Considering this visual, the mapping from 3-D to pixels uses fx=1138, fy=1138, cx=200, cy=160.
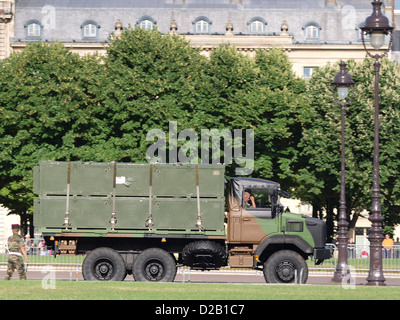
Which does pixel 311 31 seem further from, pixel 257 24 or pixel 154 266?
pixel 154 266

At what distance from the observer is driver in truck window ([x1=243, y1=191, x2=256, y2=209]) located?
35.4 metres

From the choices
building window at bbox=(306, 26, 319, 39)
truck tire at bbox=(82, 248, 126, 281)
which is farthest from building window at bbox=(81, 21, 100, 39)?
truck tire at bbox=(82, 248, 126, 281)

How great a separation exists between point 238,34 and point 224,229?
63433mm

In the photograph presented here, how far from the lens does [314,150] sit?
6250 centimetres

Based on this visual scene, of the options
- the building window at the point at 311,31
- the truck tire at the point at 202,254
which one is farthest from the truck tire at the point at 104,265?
the building window at the point at 311,31

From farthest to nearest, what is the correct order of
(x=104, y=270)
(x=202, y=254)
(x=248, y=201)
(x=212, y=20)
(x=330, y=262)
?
(x=212, y=20) < (x=330, y=262) < (x=248, y=201) < (x=202, y=254) < (x=104, y=270)

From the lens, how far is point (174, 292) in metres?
27.5

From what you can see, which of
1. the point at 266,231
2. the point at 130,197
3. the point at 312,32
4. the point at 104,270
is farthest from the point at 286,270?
the point at 312,32

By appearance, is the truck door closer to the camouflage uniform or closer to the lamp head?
the lamp head

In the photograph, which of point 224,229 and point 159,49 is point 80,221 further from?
point 159,49

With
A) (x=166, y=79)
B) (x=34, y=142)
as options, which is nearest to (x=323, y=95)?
(x=166, y=79)

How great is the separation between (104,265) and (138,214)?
73.9 inches

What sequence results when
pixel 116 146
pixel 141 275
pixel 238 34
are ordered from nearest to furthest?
pixel 141 275, pixel 116 146, pixel 238 34

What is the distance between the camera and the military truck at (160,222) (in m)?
34.8
